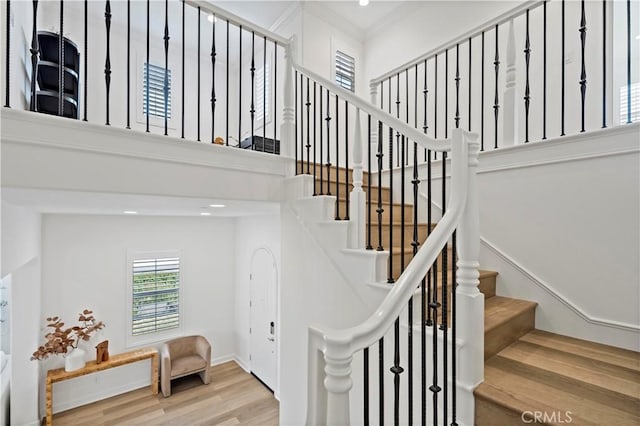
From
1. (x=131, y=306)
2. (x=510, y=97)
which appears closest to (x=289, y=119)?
(x=510, y=97)

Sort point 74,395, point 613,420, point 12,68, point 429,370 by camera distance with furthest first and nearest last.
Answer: point 74,395 < point 12,68 < point 429,370 < point 613,420

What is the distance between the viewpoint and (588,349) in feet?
5.66

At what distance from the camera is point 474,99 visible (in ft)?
10.7

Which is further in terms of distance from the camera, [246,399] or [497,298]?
[246,399]

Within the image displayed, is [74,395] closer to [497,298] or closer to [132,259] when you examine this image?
[132,259]

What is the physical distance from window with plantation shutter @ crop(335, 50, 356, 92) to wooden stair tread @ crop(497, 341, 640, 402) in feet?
12.5

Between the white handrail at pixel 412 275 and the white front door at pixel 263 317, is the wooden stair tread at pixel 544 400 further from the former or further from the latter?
the white front door at pixel 263 317

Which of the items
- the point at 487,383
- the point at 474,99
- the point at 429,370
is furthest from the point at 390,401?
the point at 474,99

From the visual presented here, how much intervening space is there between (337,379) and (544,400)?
3.25ft

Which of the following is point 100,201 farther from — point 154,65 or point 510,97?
point 154,65

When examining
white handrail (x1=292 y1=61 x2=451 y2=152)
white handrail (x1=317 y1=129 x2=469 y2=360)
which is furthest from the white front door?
white handrail (x1=317 y1=129 x2=469 y2=360)

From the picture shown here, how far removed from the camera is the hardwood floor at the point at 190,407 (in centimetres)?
398

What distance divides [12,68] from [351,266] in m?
3.02

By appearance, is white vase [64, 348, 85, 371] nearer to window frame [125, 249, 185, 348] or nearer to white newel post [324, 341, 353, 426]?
window frame [125, 249, 185, 348]
